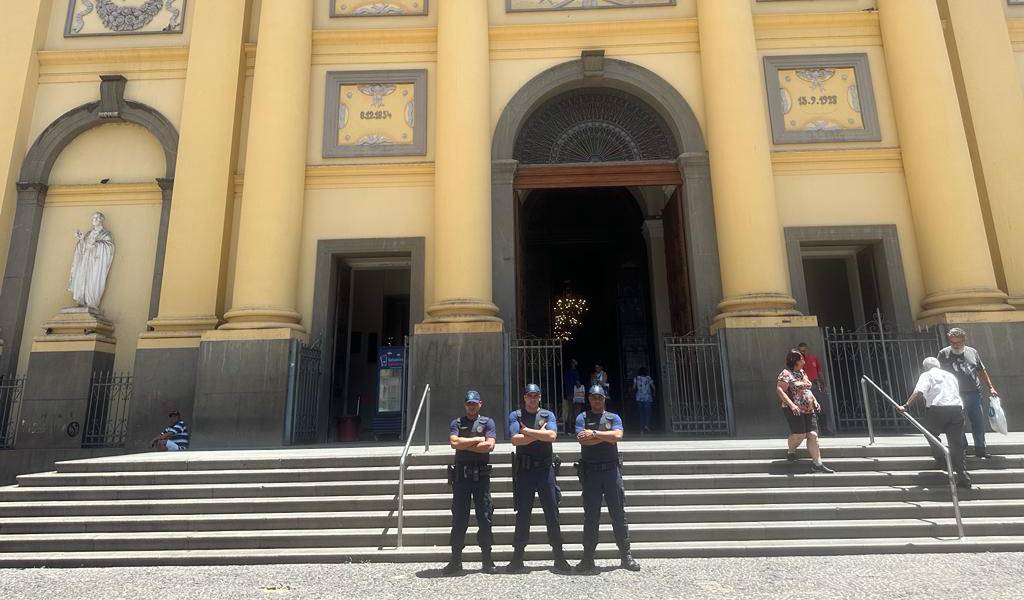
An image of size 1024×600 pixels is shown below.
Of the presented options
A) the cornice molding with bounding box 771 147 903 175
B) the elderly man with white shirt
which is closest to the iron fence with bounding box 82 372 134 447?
the elderly man with white shirt

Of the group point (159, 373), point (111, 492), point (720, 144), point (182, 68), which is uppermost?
point (182, 68)

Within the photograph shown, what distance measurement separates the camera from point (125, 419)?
10719 mm

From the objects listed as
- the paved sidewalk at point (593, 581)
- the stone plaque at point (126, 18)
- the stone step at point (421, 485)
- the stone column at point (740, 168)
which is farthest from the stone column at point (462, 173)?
the stone plaque at point (126, 18)

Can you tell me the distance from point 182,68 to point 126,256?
3.83 metres

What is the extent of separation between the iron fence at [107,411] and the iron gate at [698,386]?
29.5 ft

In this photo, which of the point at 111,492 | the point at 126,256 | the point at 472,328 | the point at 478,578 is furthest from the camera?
the point at 126,256

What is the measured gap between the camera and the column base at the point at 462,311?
32.9 ft

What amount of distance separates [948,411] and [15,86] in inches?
628

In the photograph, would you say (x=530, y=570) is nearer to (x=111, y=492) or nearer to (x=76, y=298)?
(x=111, y=492)

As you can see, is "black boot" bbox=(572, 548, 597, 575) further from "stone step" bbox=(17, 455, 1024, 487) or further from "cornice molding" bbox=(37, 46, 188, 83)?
"cornice molding" bbox=(37, 46, 188, 83)

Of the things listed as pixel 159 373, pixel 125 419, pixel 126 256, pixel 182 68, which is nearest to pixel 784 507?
pixel 159 373

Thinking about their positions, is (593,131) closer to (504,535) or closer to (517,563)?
(504,535)

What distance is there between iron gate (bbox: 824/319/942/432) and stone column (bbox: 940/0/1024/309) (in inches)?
81.3

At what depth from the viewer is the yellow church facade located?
10.1 metres
